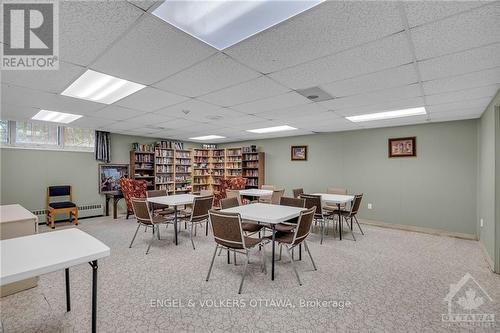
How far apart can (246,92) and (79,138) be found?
5775 mm

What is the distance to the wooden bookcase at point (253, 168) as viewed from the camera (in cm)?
815

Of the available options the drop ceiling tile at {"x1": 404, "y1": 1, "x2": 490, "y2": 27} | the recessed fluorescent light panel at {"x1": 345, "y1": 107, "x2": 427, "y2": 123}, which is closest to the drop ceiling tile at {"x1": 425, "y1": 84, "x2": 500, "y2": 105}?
the recessed fluorescent light panel at {"x1": 345, "y1": 107, "x2": 427, "y2": 123}

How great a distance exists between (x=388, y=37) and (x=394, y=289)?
265 centimetres

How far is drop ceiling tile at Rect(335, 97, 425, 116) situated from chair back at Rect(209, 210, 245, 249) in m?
2.93

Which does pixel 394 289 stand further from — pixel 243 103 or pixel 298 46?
pixel 243 103

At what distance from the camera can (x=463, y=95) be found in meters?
3.26

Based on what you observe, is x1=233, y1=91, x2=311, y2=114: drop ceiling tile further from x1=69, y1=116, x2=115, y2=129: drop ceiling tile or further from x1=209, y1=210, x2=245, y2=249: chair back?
x1=69, y1=116, x2=115, y2=129: drop ceiling tile

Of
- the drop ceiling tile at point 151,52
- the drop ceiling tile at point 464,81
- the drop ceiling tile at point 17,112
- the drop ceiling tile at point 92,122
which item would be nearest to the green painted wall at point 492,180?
the drop ceiling tile at point 464,81

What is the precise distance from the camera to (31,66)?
2.41 meters

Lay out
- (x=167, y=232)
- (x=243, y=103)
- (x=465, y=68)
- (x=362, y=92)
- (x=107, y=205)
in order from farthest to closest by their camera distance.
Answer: (x=107, y=205), (x=167, y=232), (x=243, y=103), (x=362, y=92), (x=465, y=68)

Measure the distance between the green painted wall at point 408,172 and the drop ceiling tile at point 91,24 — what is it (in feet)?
19.5

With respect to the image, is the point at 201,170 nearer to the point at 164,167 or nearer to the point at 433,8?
the point at 164,167

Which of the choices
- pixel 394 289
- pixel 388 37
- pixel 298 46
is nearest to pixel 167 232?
pixel 394 289

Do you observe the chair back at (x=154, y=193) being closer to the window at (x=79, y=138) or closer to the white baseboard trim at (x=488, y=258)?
the window at (x=79, y=138)
